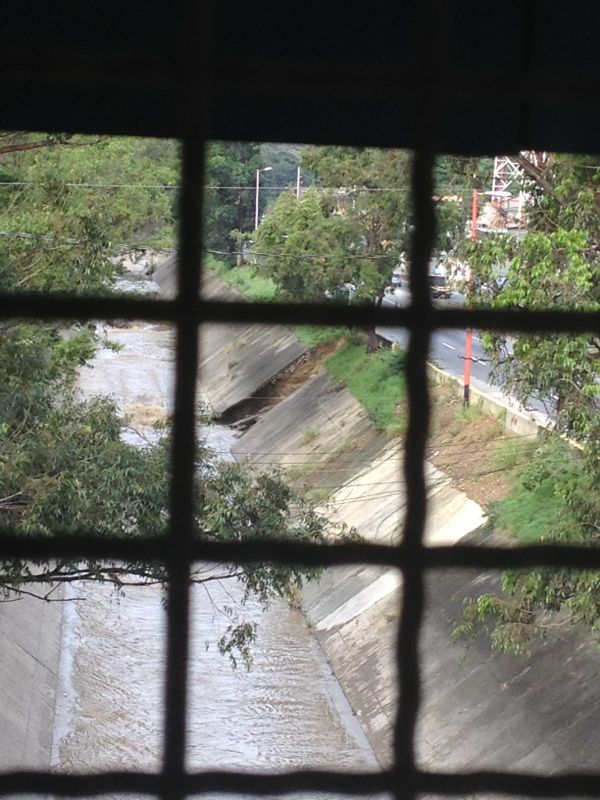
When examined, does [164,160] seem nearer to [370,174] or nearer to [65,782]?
[370,174]

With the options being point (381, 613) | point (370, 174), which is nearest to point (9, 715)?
point (381, 613)

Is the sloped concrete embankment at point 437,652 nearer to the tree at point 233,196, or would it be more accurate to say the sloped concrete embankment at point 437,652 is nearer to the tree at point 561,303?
the tree at point 561,303

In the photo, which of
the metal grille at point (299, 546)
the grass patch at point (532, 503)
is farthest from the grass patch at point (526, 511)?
the metal grille at point (299, 546)

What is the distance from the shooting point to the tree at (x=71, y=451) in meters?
3.65

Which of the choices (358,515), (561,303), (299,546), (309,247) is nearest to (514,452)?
(358,515)

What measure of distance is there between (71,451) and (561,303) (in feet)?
5.18

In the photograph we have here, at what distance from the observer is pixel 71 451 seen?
3795 millimetres

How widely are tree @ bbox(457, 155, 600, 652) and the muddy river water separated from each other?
2121 millimetres

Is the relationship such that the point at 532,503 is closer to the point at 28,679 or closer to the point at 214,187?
the point at 28,679

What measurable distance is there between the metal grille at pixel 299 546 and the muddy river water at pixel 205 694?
4.42 m

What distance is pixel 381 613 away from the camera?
6.77m

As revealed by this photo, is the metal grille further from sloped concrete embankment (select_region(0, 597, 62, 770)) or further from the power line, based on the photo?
sloped concrete embankment (select_region(0, 597, 62, 770))

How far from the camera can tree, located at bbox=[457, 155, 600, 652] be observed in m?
3.09

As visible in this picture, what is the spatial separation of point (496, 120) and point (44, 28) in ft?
1.09
